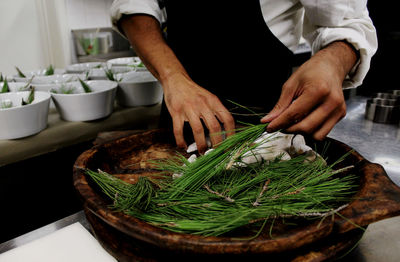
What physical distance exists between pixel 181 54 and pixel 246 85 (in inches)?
10.8

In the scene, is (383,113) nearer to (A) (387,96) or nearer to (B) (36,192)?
(A) (387,96)

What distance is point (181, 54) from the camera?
1.17 meters

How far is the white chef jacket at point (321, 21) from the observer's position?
0.86 metres

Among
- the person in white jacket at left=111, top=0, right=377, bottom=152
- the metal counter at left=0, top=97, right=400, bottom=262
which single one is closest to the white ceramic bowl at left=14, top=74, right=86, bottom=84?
the person in white jacket at left=111, top=0, right=377, bottom=152

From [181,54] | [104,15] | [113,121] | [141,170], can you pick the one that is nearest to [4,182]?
[113,121]

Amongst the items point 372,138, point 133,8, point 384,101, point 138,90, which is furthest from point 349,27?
point 138,90

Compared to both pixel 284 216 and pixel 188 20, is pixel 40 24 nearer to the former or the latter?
pixel 188 20

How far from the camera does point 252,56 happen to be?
1.08m

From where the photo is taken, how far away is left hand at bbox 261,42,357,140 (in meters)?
0.67

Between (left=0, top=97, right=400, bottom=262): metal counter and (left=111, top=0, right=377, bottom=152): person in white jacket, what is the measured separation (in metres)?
0.24

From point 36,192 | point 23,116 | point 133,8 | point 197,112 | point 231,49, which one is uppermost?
point 133,8

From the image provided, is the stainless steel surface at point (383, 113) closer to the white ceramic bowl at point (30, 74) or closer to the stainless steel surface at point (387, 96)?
the stainless steel surface at point (387, 96)

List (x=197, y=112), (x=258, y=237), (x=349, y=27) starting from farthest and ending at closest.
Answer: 1. (x=349, y=27)
2. (x=197, y=112)
3. (x=258, y=237)

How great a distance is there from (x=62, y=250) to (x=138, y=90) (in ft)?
3.69
